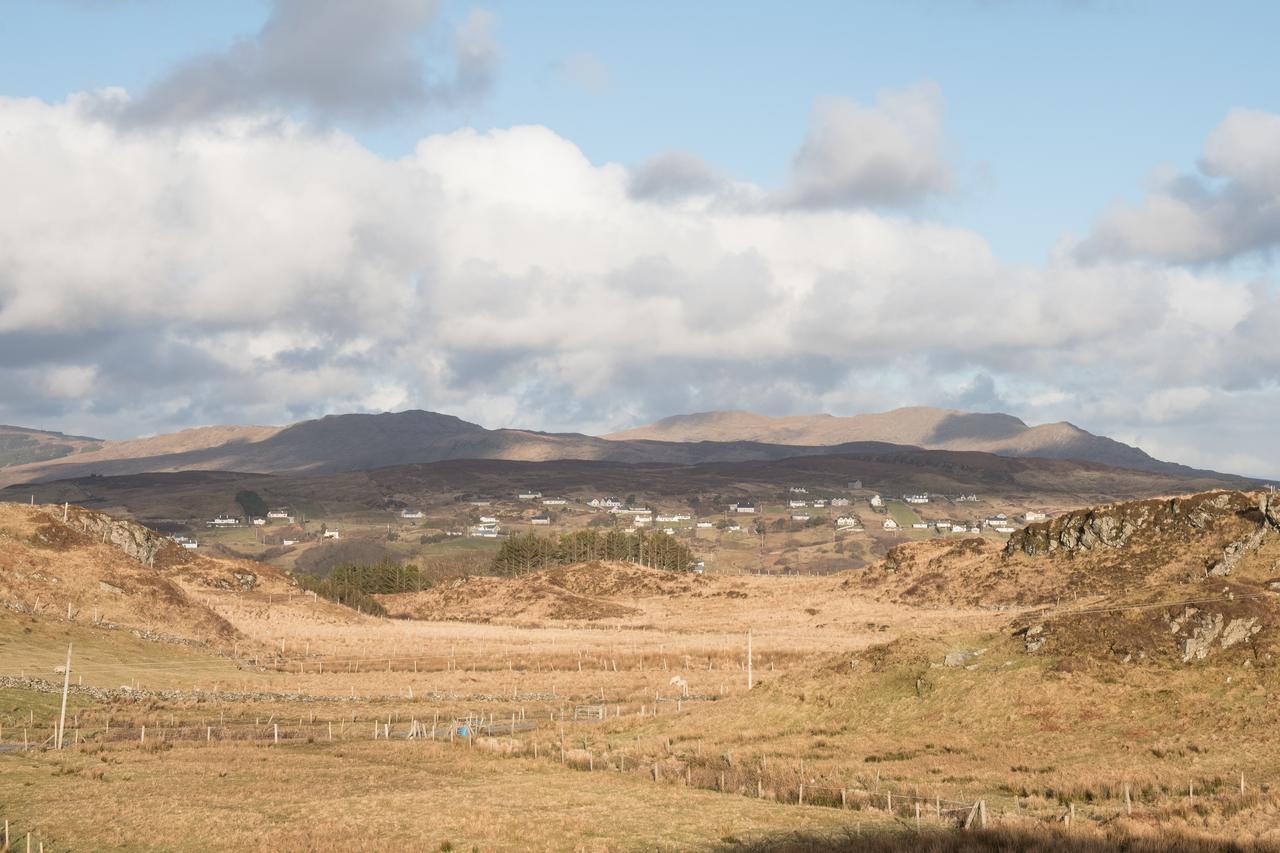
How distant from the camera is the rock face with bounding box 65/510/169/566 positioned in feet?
477

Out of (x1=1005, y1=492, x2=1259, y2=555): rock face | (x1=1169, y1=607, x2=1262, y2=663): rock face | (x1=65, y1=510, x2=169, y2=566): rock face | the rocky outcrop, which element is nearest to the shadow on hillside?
(x1=1169, y1=607, x2=1262, y2=663): rock face

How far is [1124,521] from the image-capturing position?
135125 mm

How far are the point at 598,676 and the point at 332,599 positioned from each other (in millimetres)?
95229

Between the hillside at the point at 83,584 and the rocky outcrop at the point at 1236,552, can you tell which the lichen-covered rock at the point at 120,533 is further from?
the rocky outcrop at the point at 1236,552

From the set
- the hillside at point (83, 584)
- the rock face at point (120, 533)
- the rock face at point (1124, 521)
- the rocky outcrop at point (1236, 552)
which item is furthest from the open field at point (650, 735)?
the rock face at point (120, 533)

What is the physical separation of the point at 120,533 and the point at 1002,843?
485 ft

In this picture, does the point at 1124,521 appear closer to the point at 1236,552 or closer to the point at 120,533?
the point at 1236,552

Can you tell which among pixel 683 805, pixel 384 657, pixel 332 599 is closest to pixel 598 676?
pixel 384 657

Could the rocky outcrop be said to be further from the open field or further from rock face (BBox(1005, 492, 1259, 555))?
rock face (BBox(1005, 492, 1259, 555))

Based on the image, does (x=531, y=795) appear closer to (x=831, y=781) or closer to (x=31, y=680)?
(x=831, y=781)

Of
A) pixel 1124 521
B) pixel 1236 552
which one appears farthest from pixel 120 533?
pixel 1236 552

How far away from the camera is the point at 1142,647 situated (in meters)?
59.2

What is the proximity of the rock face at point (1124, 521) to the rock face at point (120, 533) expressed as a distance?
12235 centimetres

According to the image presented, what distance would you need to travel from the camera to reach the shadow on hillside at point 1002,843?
3028 cm
